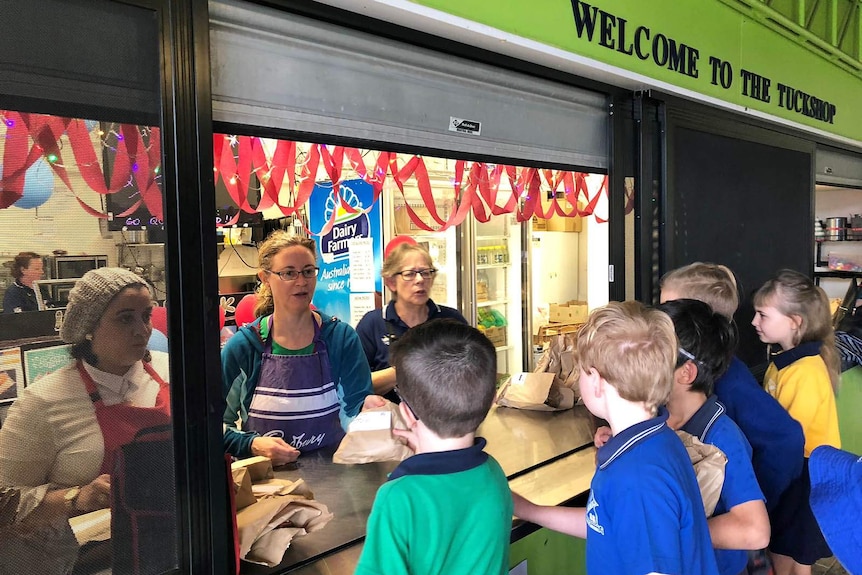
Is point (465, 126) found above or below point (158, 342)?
above

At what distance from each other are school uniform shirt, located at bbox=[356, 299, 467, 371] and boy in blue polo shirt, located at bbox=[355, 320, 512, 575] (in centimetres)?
160

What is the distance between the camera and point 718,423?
1582mm

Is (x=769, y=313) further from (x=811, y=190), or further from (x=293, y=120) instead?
(x=293, y=120)

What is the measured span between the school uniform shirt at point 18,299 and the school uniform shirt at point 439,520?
2.35 feet

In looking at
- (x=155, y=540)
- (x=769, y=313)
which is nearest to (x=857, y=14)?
(x=769, y=313)

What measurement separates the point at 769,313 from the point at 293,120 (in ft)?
6.59

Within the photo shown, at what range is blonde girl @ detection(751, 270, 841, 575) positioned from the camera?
2094mm

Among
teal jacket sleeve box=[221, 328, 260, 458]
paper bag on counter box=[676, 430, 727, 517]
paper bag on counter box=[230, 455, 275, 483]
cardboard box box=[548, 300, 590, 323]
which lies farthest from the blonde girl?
cardboard box box=[548, 300, 590, 323]

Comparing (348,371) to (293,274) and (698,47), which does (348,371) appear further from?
(698,47)

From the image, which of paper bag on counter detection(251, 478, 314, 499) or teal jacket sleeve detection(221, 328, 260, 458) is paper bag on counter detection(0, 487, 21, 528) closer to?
paper bag on counter detection(251, 478, 314, 499)

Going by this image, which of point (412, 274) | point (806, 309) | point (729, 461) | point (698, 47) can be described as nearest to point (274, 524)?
point (729, 461)

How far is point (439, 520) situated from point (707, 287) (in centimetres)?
145

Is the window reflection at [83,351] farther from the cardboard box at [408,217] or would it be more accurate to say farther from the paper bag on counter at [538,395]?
the cardboard box at [408,217]

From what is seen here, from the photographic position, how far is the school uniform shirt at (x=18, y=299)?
108cm
